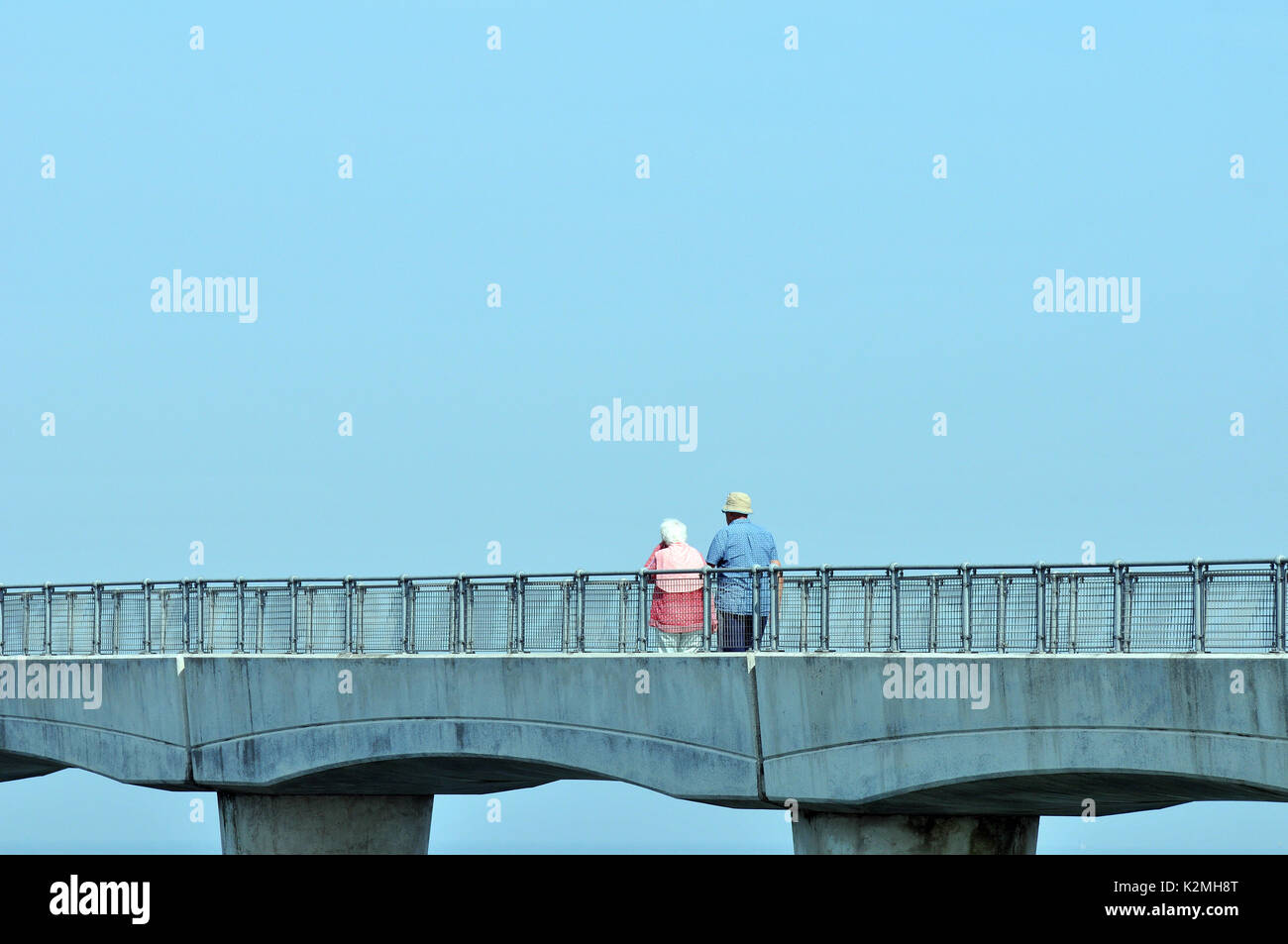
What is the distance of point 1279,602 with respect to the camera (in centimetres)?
1908

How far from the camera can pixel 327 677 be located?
90.5ft

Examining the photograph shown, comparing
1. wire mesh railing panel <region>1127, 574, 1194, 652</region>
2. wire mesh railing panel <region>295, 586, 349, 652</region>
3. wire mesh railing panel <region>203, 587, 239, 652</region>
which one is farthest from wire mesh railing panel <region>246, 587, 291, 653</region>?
wire mesh railing panel <region>1127, 574, 1194, 652</region>

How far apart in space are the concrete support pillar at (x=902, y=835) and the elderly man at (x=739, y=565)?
7.65 ft

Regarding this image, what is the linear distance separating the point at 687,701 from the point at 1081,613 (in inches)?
202

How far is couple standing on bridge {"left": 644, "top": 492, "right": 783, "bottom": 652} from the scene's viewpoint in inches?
898

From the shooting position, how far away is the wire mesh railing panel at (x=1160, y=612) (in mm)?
19672

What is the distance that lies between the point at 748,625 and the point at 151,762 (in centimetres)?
1120

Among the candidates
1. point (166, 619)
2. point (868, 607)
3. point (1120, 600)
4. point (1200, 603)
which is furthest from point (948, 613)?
point (166, 619)

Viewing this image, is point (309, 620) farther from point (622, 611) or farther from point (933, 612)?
point (933, 612)

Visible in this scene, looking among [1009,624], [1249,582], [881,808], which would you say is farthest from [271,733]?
[1249,582]

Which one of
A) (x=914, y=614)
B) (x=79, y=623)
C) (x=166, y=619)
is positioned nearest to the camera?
(x=914, y=614)

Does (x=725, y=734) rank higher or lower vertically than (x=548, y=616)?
lower

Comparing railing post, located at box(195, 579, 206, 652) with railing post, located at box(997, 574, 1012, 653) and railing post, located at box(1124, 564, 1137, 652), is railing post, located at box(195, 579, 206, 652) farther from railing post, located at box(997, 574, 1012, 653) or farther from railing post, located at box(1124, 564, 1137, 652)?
railing post, located at box(1124, 564, 1137, 652)

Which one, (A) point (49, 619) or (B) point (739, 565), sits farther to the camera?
(A) point (49, 619)
